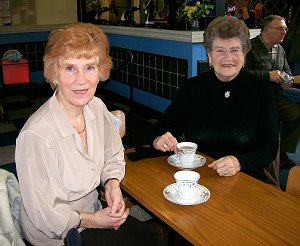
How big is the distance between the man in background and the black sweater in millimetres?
1394

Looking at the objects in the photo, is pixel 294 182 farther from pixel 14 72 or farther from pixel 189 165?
pixel 14 72

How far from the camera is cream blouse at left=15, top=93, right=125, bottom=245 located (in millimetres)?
1256

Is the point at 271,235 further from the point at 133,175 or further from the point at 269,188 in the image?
the point at 133,175

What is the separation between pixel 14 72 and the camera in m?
4.89

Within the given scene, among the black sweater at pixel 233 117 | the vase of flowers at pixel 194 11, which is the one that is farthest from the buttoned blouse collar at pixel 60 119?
the vase of flowers at pixel 194 11

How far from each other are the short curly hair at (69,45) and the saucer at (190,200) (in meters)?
0.56

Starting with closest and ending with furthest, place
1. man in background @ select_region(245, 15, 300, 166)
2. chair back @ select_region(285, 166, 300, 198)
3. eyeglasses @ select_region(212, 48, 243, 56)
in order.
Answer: chair back @ select_region(285, 166, 300, 198)
eyeglasses @ select_region(212, 48, 243, 56)
man in background @ select_region(245, 15, 300, 166)

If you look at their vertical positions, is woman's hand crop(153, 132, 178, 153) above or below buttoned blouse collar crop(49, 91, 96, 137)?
below

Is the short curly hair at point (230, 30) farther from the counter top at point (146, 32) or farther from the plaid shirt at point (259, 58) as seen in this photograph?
the counter top at point (146, 32)

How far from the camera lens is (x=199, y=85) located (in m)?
1.99

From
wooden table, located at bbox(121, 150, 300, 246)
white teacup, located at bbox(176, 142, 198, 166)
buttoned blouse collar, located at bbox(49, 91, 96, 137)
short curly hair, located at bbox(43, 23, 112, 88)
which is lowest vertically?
wooden table, located at bbox(121, 150, 300, 246)

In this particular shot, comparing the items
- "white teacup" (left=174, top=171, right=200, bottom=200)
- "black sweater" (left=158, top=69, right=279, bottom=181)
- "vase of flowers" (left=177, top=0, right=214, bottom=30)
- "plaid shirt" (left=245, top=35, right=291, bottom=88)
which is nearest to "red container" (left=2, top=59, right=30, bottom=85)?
"vase of flowers" (left=177, top=0, right=214, bottom=30)

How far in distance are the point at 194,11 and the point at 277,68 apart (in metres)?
1.09

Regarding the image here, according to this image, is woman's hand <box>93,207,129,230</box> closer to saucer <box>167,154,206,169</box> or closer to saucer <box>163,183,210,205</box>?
saucer <box>163,183,210,205</box>
